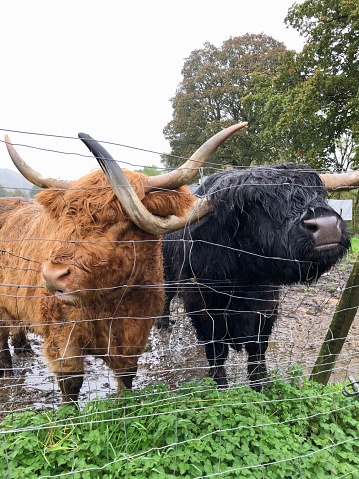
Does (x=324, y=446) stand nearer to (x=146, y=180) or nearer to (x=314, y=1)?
(x=146, y=180)

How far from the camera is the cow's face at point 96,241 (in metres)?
2.07

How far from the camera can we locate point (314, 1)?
15688 millimetres

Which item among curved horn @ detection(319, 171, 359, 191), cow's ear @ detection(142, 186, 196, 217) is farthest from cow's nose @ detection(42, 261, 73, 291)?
curved horn @ detection(319, 171, 359, 191)

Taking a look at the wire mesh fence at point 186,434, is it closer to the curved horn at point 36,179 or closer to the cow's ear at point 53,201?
the cow's ear at point 53,201

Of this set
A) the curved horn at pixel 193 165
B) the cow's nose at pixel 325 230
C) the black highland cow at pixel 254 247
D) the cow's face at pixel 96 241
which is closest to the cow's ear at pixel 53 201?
the cow's face at pixel 96 241

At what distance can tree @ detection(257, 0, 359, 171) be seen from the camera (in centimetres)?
1465

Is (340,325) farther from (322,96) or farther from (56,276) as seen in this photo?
(322,96)

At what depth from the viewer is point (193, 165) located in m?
2.17

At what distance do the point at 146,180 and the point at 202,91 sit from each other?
1018 inches

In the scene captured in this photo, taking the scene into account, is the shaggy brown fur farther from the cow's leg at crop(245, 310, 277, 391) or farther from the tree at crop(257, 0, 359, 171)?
the tree at crop(257, 0, 359, 171)

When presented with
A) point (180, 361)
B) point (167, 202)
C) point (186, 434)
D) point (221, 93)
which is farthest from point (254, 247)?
point (221, 93)

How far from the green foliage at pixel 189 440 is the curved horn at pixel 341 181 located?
1511 mm

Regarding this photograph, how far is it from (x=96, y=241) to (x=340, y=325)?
2082 mm

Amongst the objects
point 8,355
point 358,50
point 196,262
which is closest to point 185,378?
point 196,262
